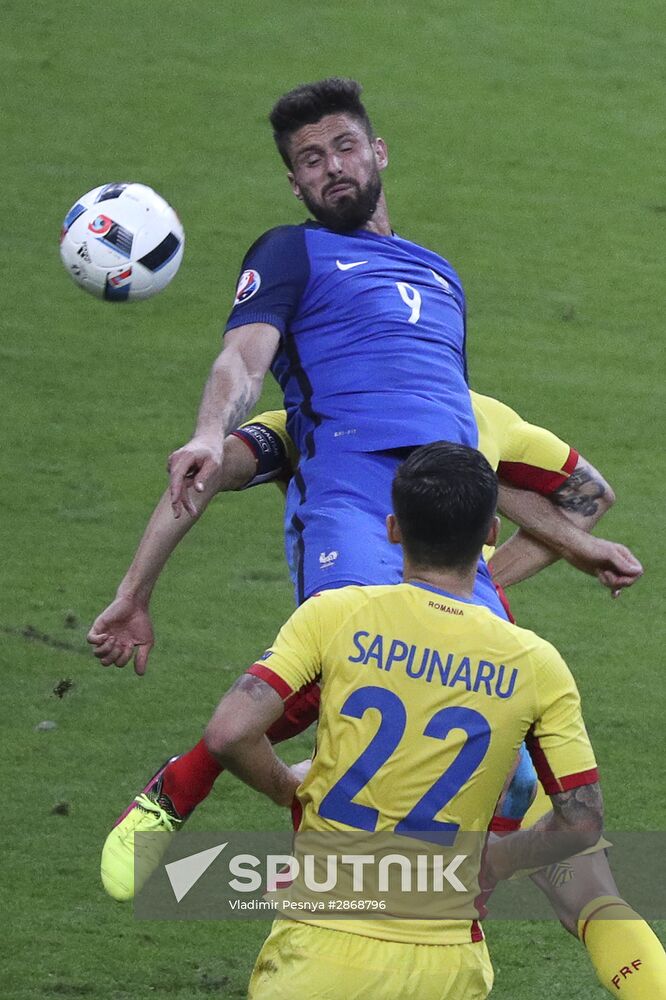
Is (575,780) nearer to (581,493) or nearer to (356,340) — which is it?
(356,340)

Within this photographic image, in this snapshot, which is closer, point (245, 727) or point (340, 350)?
point (245, 727)

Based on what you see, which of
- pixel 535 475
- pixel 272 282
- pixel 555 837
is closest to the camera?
pixel 555 837

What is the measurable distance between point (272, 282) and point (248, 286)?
2.9 inches

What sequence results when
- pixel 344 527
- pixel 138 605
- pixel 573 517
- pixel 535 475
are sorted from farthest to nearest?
pixel 573 517
pixel 535 475
pixel 138 605
pixel 344 527

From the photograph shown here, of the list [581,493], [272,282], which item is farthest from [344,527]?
[581,493]

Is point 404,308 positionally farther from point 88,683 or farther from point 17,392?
point 17,392

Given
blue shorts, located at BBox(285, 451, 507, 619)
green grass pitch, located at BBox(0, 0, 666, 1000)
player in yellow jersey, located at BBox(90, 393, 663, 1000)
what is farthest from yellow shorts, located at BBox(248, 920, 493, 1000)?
green grass pitch, located at BBox(0, 0, 666, 1000)

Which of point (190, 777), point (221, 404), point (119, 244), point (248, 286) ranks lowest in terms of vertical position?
point (190, 777)

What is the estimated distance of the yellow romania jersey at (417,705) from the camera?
11.5ft

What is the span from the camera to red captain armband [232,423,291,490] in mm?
5273

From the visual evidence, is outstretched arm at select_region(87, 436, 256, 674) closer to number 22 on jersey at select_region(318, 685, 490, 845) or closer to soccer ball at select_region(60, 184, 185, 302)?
number 22 on jersey at select_region(318, 685, 490, 845)

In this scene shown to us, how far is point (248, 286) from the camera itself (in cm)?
498

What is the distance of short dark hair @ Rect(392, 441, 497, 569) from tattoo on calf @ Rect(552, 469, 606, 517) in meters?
2.02

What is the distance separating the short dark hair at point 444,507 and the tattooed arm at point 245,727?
17.1 inches
